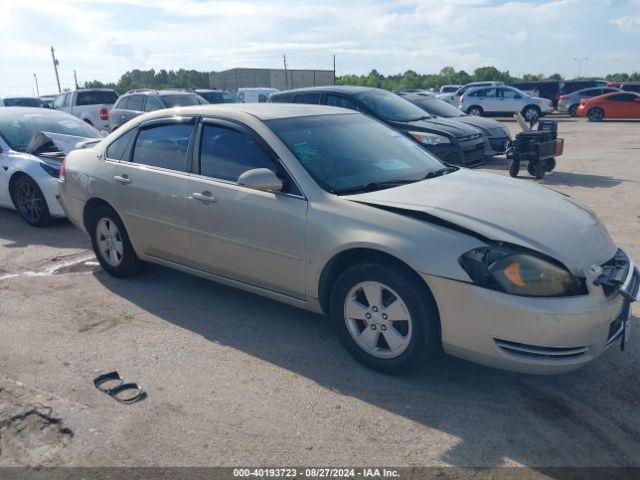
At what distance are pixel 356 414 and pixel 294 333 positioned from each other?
3.91 ft

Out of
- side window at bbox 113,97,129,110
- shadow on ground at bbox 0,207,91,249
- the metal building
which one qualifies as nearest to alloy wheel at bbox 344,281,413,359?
shadow on ground at bbox 0,207,91,249

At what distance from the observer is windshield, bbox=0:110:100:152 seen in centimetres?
827

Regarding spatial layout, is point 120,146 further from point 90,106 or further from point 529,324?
point 90,106

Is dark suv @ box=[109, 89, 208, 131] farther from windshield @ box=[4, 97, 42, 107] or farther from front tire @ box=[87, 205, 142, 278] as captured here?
front tire @ box=[87, 205, 142, 278]

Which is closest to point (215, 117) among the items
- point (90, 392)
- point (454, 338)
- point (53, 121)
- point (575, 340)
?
point (90, 392)

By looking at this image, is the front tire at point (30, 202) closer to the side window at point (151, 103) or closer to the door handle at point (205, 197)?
the door handle at point (205, 197)

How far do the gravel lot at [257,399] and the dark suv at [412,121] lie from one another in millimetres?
5720

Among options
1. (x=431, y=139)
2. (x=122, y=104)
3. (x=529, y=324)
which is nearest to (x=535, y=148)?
(x=431, y=139)

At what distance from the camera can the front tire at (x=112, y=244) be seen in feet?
17.6

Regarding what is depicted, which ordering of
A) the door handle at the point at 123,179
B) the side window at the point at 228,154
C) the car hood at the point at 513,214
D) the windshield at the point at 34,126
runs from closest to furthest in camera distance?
the car hood at the point at 513,214
the side window at the point at 228,154
the door handle at the point at 123,179
the windshield at the point at 34,126

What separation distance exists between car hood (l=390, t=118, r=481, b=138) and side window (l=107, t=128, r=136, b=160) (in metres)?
5.88

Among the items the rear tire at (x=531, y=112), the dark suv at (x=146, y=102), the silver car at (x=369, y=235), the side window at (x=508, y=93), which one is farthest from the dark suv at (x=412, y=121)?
the side window at (x=508, y=93)

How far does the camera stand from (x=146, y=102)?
16.1 m

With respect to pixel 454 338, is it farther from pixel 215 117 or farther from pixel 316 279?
pixel 215 117
